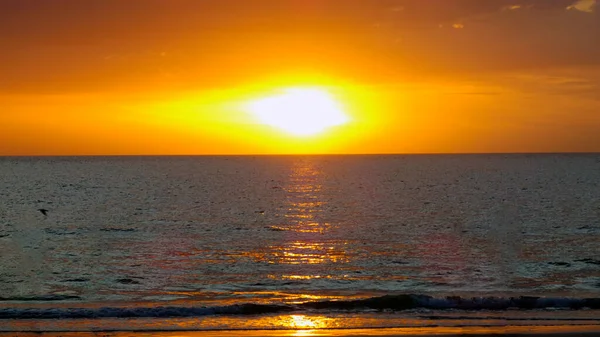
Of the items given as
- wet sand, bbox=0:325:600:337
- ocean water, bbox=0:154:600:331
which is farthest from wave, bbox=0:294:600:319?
wet sand, bbox=0:325:600:337

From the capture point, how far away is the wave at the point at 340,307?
21609mm

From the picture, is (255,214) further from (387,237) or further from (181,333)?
(181,333)

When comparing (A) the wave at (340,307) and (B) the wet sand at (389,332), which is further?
(A) the wave at (340,307)

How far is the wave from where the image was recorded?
2161cm

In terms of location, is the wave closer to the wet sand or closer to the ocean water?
the ocean water

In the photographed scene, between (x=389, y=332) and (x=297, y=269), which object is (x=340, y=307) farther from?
(x=297, y=269)

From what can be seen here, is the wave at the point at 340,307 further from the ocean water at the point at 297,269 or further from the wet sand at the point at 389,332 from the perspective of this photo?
the wet sand at the point at 389,332

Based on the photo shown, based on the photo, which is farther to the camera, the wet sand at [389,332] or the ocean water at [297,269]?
the ocean water at [297,269]

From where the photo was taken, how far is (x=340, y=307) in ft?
76.0

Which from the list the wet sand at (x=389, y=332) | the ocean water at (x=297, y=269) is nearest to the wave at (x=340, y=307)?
the ocean water at (x=297, y=269)

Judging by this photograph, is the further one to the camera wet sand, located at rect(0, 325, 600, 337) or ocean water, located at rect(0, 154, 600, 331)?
ocean water, located at rect(0, 154, 600, 331)

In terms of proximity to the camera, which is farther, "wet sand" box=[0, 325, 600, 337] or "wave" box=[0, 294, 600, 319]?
"wave" box=[0, 294, 600, 319]

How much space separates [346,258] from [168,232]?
20975mm

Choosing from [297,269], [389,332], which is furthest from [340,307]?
[297,269]
